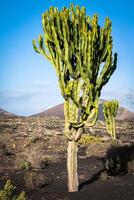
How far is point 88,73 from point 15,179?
189 inches

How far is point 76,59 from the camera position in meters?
8.80

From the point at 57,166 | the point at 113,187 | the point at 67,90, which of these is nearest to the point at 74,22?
the point at 67,90

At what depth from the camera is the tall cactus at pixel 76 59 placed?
8.40 m

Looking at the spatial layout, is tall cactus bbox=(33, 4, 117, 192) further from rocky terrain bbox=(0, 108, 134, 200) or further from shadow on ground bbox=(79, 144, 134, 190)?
shadow on ground bbox=(79, 144, 134, 190)

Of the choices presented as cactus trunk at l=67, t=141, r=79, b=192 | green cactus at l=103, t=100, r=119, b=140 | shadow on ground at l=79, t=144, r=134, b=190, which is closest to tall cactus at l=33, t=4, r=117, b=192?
cactus trunk at l=67, t=141, r=79, b=192

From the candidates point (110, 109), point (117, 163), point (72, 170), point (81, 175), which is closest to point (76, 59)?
point (72, 170)

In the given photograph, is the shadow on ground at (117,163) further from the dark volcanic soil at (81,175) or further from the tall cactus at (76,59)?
the tall cactus at (76,59)

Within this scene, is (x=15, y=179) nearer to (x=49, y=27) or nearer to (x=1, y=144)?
(x=49, y=27)

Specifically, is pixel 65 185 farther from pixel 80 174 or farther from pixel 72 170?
pixel 80 174

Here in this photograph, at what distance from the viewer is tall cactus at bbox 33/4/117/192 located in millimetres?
8398

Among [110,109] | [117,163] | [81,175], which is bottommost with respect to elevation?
[81,175]

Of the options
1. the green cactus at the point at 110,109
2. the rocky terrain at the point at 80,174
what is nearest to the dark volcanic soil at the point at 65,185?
the rocky terrain at the point at 80,174

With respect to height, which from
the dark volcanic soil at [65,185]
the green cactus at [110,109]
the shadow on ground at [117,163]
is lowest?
the dark volcanic soil at [65,185]

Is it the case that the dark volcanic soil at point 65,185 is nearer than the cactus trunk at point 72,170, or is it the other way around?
the dark volcanic soil at point 65,185
